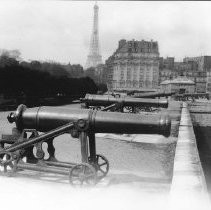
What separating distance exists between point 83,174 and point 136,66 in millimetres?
133819

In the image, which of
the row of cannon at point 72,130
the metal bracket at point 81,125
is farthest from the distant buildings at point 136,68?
the metal bracket at point 81,125

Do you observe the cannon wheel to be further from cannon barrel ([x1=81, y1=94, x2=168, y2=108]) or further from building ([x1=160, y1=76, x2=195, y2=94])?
building ([x1=160, y1=76, x2=195, y2=94])

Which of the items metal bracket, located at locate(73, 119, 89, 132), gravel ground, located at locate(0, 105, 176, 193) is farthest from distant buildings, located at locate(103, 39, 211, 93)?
metal bracket, located at locate(73, 119, 89, 132)

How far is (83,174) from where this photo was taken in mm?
7125

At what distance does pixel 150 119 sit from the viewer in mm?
7195

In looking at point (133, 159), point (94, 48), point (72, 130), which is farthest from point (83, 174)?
Answer: point (94, 48)

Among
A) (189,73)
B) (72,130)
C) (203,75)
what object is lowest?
(72,130)

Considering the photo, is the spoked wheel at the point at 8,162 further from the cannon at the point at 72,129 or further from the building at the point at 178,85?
the building at the point at 178,85

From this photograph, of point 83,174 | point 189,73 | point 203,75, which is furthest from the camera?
point 189,73

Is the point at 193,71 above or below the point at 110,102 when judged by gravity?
above

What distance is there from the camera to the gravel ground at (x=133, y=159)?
7.68 meters

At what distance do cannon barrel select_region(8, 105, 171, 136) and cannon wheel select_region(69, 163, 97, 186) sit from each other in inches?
26.8

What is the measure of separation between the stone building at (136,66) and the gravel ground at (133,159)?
400 feet

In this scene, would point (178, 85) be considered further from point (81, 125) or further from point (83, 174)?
point (83, 174)
